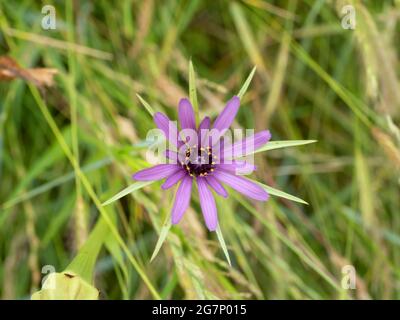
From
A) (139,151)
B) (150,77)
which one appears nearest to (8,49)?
(150,77)

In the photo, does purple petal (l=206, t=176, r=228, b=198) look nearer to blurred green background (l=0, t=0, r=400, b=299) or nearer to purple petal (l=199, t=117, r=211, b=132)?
purple petal (l=199, t=117, r=211, b=132)

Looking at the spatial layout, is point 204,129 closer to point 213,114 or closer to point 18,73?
point 18,73

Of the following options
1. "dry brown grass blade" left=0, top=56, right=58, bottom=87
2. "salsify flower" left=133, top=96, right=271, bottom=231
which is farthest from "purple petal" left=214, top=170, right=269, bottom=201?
"dry brown grass blade" left=0, top=56, right=58, bottom=87

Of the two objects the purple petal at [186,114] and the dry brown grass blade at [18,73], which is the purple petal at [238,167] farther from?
the dry brown grass blade at [18,73]

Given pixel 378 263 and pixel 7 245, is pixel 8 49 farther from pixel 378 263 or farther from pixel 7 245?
pixel 378 263

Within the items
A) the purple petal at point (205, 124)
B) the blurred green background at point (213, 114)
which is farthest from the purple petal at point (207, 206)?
the blurred green background at point (213, 114)

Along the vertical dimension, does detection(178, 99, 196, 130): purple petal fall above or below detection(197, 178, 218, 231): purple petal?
above

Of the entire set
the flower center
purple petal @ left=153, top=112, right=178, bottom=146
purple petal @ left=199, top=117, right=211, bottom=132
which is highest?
purple petal @ left=199, top=117, right=211, bottom=132

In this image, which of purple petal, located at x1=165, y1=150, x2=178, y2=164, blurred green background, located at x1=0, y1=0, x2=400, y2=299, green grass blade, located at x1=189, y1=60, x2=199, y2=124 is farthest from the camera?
blurred green background, located at x1=0, y1=0, x2=400, y2=299
